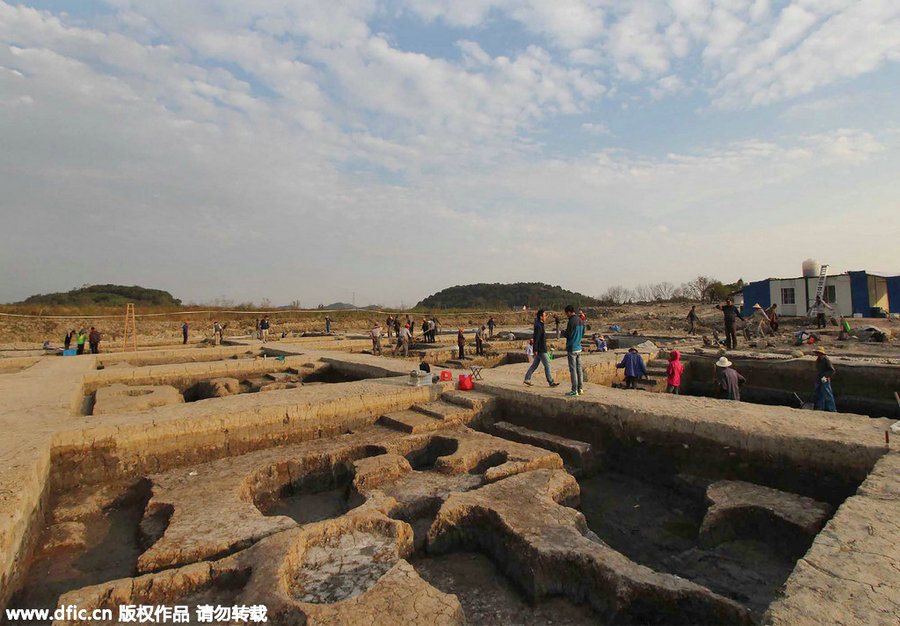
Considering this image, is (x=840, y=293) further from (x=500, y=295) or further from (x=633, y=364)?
(x=500, y=295)

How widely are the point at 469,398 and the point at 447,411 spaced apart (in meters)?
0.53

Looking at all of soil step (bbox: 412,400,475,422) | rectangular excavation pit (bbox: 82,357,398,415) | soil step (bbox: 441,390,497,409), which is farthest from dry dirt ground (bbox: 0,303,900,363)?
rectangular excavation pit (bbox: 82,357,398,415)

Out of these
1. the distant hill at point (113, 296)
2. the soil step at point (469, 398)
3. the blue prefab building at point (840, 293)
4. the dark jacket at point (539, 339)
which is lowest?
the soil step at point (469, 398)

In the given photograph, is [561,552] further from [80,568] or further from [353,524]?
[80,568]

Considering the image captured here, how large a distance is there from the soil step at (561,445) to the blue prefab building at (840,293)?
24.4m

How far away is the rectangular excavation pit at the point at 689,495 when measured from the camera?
3.40 metres

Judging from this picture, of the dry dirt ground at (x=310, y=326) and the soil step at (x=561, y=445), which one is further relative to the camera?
the dry dirt ground at (x=310, y=326)

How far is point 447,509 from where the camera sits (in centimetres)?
358

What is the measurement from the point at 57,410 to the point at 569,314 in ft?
24.8

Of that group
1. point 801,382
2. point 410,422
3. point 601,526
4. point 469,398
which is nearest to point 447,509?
→ point 601,526

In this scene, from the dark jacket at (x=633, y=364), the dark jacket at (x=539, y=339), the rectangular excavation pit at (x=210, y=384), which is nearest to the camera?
the rectangular excavation pit at (x=210, y=384)

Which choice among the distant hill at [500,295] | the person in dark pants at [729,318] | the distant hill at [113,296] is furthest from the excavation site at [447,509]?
the distant hill at [500,295]

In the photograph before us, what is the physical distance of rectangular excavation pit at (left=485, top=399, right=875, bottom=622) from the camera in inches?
134

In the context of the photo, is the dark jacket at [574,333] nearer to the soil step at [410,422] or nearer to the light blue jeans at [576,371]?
the light blue jeans at [576,371]
